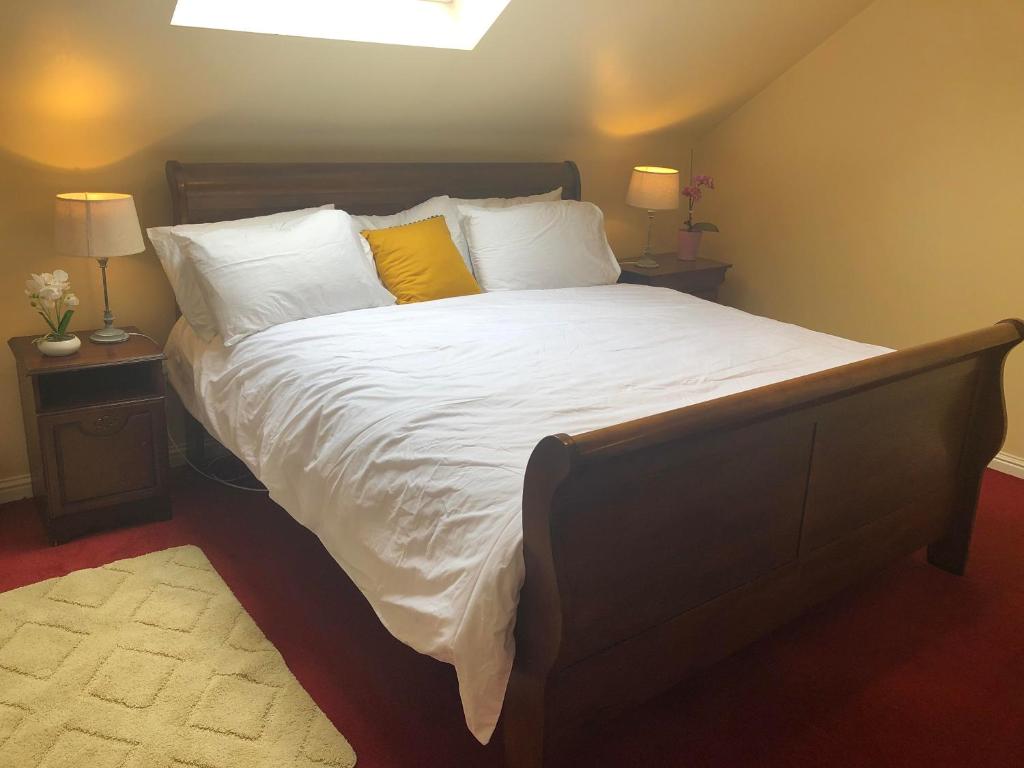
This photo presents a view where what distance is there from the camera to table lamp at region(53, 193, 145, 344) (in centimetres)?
243

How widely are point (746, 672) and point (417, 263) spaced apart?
1.81 metres

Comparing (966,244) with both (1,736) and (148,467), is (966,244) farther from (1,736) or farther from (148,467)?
(1,736)

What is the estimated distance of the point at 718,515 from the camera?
173 centimetres

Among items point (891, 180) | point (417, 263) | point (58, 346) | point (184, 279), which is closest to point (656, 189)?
point (891, 180)

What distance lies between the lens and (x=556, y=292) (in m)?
3.26

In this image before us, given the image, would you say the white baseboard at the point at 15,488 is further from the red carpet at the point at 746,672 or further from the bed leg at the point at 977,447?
the bed leg at the point at 977,447

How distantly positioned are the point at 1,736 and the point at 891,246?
145 inches

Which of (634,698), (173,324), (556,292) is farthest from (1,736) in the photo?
(556,292)

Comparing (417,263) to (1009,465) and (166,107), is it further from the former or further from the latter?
(1009,465)

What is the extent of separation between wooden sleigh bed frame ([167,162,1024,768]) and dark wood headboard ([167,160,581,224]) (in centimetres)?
200

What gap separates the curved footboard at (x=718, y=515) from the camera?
1456 mm

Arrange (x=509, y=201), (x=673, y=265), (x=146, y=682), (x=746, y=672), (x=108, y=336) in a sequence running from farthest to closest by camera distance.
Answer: (x=673, y=265) → (x=509, y=201) → (x=108, y=336) → (x=746, y=672) → (x=146, y=682)

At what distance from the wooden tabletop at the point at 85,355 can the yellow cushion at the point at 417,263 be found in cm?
86

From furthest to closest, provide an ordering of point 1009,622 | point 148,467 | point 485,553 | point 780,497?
point 148,467 < point 1009,622 < point 780,497 < point 485,553
